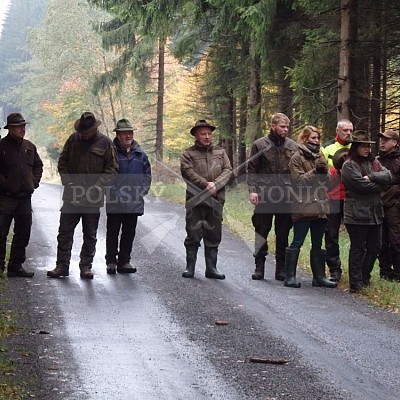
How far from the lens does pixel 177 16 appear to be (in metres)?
25.3

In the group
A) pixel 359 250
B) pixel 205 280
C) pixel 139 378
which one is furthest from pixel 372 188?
pixel 139 378

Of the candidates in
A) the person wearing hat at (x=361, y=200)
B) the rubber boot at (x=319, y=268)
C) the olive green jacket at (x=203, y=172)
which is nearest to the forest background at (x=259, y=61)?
the olive green jacket at (x=203, y=172)

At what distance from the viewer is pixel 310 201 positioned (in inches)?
450

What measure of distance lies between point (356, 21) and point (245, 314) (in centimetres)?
907

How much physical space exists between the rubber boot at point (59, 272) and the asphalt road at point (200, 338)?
15 cm

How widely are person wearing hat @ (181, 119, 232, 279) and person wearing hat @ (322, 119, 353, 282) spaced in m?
1.42

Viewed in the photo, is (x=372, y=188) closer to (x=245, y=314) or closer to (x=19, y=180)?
(x=245, y=314)

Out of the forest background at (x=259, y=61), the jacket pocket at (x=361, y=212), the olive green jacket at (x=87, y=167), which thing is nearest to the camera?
the jacket pocket at (x=361, y=212)

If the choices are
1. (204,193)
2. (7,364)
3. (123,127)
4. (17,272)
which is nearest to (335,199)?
(204,193)

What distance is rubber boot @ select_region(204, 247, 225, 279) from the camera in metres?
12.1

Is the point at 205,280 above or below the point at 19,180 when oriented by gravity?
below

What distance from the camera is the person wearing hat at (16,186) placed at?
38.7 feet

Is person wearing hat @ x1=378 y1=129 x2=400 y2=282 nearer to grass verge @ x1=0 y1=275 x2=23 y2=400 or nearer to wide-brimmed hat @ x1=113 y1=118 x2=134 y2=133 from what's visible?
wide-brimmed hat @ x1=113 y1=118 x2=134 y2=133

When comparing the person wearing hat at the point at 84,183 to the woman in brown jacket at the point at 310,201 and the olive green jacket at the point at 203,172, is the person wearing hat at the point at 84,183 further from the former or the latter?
the woman in brown jacket at the point at 310,201
